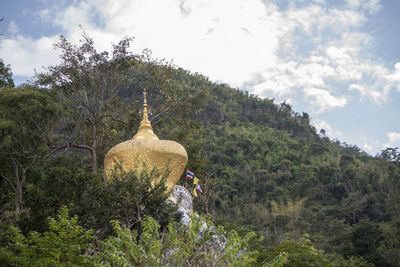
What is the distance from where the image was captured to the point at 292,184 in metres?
52.1

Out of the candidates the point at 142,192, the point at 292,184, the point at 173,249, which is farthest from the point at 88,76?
the point at 292,184

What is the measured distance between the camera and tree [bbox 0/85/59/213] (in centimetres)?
1809

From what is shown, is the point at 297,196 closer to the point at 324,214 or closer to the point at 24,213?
the point at 324,214

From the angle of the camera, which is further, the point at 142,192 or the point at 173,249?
the point at 142,192

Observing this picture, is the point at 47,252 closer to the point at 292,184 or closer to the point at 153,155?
the point at 153,155

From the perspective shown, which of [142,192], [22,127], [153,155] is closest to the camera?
[142,192]

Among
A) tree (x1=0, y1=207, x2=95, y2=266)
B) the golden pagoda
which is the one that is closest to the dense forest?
tree (x1=0, y1=207, x2=95, y2=266)

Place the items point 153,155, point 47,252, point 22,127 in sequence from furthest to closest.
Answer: point 22,127
point 153,155
point 47,252

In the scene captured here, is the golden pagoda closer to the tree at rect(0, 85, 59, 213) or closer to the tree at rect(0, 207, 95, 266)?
the tree at rect(0, 85, 59, 213)

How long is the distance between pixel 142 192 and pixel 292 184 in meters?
42.7

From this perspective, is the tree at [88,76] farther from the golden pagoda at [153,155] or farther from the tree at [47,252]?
the tree at [47,252]

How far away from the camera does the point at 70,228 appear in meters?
8.59


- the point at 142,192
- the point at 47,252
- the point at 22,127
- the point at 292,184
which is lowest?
the point at 47,252

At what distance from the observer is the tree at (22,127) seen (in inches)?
712
